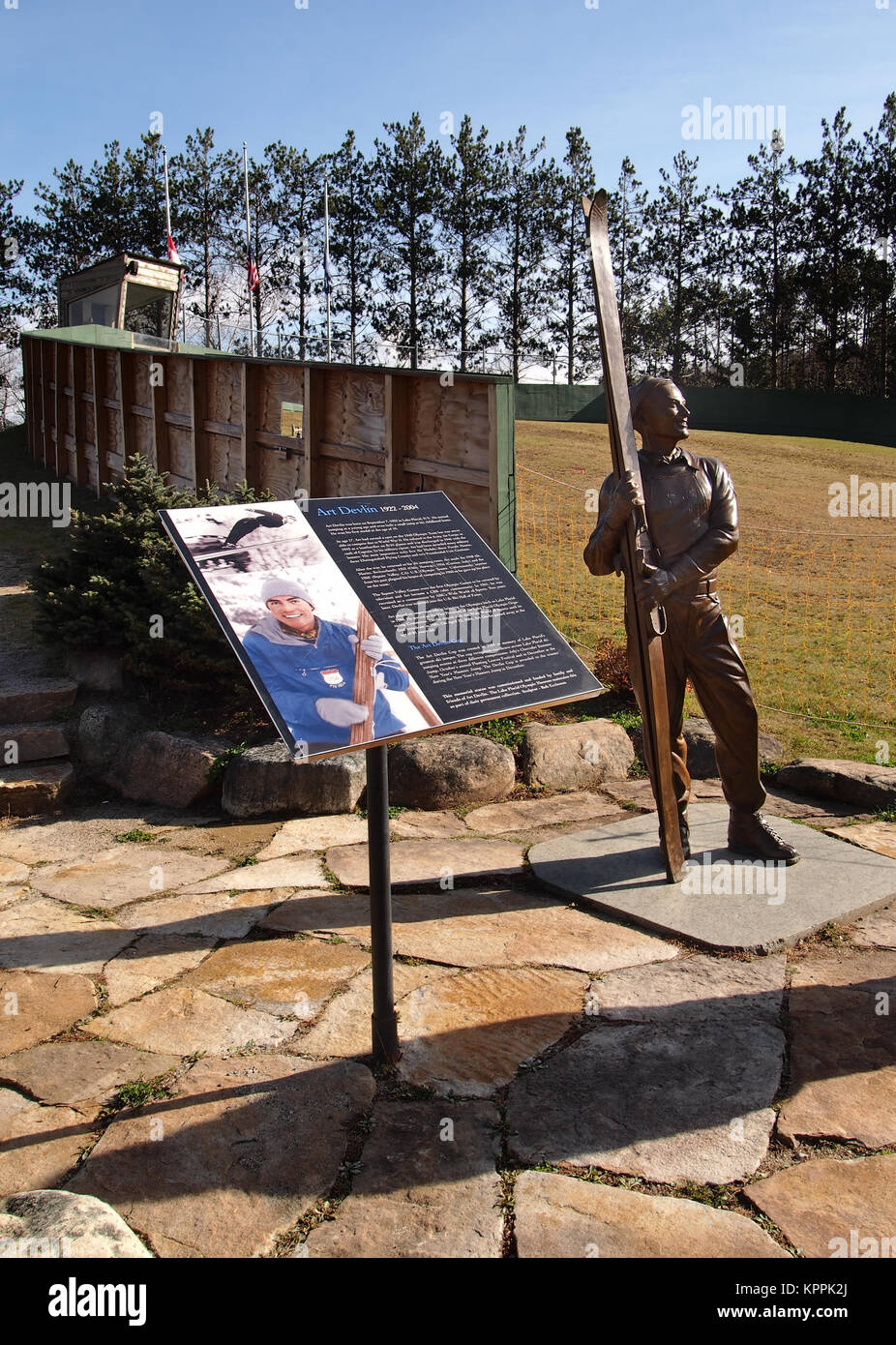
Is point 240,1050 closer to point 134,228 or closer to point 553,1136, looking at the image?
point 553,1136

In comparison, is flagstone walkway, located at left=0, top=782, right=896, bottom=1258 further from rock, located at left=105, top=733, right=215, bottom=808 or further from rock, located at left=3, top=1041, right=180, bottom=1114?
rock, located at left=105, top=733, right=215, bottom=808

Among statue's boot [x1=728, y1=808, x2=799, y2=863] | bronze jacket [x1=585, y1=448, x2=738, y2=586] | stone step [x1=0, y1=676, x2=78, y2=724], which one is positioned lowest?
statue's boot [x1=728, y1=808, x2=799, y2=863]

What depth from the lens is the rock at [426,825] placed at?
19.2 ft

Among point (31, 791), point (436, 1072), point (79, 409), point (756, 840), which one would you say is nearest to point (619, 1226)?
point (436, 1072)

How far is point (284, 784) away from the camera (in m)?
6.18

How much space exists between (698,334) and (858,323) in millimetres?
6063

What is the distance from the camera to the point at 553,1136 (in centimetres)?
323

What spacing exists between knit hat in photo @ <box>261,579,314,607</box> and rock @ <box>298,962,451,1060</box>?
1481 mm

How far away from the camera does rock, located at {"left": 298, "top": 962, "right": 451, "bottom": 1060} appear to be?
3725 millimetres

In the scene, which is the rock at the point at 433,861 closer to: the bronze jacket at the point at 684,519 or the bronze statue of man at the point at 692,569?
the bronze statue of man at the point at 692,569

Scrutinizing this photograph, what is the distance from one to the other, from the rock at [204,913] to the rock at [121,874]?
0.16 meters

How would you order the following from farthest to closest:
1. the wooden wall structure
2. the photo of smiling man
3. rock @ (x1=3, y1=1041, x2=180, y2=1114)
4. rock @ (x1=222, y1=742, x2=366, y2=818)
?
the wooden wall structure < rock @ (x1=222, y1=742, x2=366, y2=818) < rock @ (x1=3, y1=1041, x2=180, y2=1114) < the photo of smiling man

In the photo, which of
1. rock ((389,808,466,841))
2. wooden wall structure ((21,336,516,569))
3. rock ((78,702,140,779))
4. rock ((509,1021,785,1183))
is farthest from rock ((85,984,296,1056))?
wooden wall structure ((21,336,516,569))
